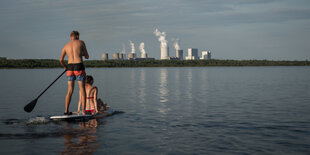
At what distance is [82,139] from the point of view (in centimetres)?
1025

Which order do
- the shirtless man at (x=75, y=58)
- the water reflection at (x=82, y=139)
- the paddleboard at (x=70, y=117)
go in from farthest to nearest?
the paddleboard at (x=70, y=117)
the shirtless man at (x=75, y=58)
the water reflection at (x=82, y=139)

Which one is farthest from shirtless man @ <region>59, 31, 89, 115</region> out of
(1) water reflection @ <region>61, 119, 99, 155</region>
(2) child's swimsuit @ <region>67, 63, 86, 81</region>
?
(1) water reflection @ <region>61, 119, 99, 155</region>

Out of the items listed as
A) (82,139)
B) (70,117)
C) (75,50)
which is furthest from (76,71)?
(82,139)

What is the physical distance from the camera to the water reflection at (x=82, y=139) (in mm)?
8891

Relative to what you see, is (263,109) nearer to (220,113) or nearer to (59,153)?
(220,113)

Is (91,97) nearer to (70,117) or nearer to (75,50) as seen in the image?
(70,117)

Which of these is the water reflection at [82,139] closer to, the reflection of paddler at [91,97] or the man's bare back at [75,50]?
the reflection of paddler at [91,97]

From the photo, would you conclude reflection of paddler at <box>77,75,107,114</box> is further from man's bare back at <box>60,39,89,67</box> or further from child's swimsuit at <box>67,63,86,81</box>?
man's bare back at <box>60,39,89,67</box>

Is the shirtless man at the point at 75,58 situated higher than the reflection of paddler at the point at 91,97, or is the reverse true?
the shirtless man at the point at 75,58

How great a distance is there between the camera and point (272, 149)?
9258 mm

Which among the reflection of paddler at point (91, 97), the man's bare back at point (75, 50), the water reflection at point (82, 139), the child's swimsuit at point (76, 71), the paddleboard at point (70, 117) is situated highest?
the man's bare back at point (75, 50)

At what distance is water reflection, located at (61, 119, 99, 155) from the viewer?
8891mm

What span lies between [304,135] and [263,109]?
6.46 metres

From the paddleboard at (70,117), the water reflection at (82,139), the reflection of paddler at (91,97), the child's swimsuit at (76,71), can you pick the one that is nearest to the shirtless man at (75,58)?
the child's swimsuit at (76,71)
